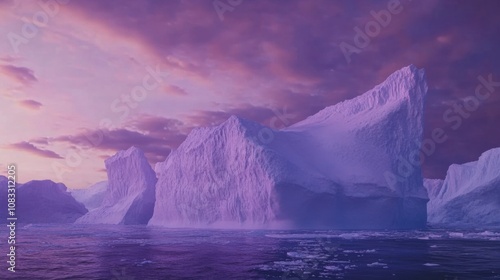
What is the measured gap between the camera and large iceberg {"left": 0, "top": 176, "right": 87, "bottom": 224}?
6619cm

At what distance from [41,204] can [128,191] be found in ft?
50.7

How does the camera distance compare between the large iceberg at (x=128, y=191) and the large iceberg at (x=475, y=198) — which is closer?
the large iceberg at (x=128, y=191)

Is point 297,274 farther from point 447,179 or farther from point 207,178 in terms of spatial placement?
point 447,179

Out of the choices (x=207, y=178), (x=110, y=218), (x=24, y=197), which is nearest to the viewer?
(x=207, y=178)

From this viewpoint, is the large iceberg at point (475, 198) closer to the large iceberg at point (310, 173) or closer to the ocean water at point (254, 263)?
the large iceberg at point (310, 173)

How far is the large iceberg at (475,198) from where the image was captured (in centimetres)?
6185

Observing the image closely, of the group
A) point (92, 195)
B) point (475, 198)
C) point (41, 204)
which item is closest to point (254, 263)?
point (475, 198)

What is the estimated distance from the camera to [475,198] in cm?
6319

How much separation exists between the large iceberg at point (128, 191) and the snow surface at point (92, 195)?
1783 inches

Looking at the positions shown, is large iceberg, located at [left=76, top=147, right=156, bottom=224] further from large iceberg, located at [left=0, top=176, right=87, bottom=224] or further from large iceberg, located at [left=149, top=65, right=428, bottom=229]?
large iceberg, located at [left=149, top=65, right=428, bottom=229]

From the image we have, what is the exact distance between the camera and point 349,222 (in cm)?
4547

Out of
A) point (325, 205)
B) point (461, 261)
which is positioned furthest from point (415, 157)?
point (461, 261)

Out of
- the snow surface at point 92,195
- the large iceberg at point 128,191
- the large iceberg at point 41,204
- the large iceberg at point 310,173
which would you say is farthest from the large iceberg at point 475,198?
the snow surface at point 92,195

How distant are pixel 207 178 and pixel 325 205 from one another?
42.7 feet
